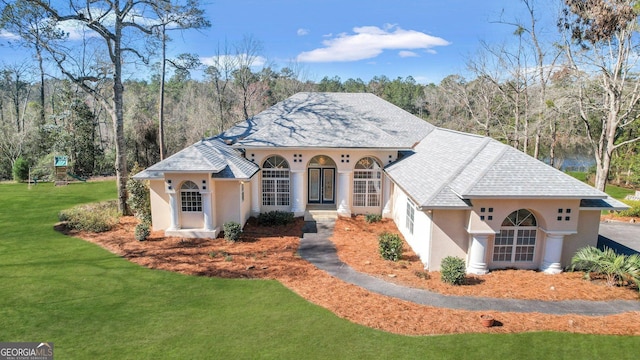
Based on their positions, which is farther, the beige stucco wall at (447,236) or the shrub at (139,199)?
the shrub at (139,199)

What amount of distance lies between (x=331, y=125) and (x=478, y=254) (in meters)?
11.5

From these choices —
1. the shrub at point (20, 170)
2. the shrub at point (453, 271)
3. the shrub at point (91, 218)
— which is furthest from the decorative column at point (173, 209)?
the shrub at point (20, 170)

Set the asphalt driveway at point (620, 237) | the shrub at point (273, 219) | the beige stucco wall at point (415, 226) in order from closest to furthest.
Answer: the beige stucco wall at point (415, 226)
the asphalt driveway at point (620, 237)
the shrub at point (273, 219)

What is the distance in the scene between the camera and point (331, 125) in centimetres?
2136

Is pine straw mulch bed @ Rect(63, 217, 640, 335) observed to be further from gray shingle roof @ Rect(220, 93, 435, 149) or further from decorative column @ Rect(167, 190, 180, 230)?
gray shingle roof @ Rect(220, 93, 435, 149)

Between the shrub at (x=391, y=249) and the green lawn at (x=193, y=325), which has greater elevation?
the shrub at (x=391, y=249)

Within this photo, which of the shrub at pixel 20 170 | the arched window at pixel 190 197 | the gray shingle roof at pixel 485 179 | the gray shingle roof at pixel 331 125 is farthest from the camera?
the shrub at pixel 20 170

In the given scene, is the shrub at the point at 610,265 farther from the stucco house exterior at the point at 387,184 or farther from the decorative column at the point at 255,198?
the decorative column at the point at 255,198

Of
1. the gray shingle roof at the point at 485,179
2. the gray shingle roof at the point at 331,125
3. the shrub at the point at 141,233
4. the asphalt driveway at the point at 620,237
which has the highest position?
the gray shingle roof at the point at 331,125

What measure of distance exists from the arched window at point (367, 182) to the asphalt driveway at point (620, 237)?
415 inches

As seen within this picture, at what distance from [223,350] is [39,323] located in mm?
5164

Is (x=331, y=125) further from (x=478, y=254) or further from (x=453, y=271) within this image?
(x=453, y=271)

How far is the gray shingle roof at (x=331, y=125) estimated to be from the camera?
19672 millimetres

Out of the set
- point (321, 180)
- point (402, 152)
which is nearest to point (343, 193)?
point (321, 180)
